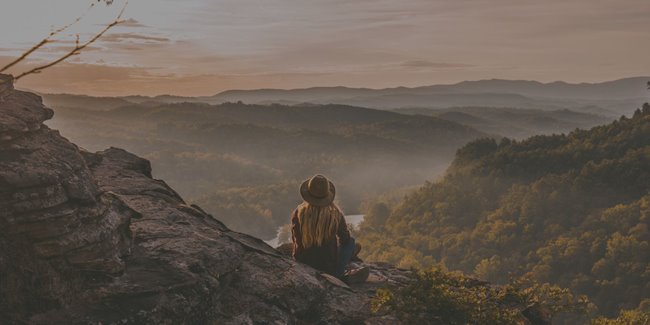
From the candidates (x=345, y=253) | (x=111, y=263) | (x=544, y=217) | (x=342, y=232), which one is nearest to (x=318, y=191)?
(x=342, y=232)

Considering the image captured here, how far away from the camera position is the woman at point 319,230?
9211mm

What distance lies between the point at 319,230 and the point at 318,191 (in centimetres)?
82

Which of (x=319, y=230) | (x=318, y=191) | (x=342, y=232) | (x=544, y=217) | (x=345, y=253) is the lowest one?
(x=544, y=217)

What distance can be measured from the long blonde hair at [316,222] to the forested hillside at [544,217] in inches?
3081

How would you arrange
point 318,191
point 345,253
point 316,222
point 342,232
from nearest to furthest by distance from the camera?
point 318,191
point 316,222
point 342,232
point 345,253

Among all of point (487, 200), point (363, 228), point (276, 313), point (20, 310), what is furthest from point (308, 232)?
point (363, 228)

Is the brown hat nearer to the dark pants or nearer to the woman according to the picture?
the woman

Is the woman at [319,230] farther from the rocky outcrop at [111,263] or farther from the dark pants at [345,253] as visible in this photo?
the rocky outcrop at [111,263]

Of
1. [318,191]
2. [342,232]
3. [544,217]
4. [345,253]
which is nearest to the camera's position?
[318,191]

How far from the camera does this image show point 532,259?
10688cm

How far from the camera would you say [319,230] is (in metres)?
9.41

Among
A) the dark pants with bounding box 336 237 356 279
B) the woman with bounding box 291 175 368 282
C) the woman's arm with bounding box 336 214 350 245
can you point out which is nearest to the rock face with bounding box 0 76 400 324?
the woman with bounding box 291 175 368 282

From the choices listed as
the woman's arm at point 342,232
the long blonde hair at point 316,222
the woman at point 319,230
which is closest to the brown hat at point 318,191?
the woman at point 319,230

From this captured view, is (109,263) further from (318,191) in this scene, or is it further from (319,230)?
(319,230)
